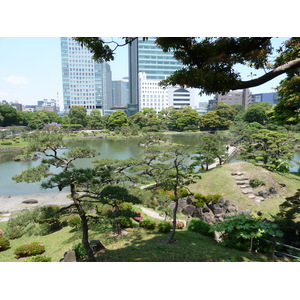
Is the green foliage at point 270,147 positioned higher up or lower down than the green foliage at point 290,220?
higher up

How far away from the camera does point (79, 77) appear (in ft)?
113

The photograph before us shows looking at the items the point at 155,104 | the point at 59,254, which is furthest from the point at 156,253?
the point at 155,104

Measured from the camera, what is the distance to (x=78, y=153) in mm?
3414

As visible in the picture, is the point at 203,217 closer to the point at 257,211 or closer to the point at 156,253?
the point at 257,211

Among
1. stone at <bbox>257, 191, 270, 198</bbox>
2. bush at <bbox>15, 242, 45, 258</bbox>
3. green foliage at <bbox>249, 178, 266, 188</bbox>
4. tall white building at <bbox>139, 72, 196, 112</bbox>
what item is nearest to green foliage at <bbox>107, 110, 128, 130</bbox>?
tall white building at <bbox>139, 72, 196, 112</bbox>

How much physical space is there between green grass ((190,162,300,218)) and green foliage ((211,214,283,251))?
10.1ft

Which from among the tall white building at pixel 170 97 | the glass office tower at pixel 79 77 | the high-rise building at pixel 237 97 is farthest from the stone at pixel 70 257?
the high-rise building at pixel 237 97

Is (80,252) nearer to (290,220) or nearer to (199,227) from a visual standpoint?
(199,227)

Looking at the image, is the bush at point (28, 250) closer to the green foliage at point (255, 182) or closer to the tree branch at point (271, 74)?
the tree branch at point (271, 74)

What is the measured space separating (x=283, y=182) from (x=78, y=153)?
8.25m

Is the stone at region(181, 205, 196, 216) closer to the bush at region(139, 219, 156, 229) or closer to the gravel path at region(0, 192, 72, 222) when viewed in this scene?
the bush at region(139, 219, 156, 229)

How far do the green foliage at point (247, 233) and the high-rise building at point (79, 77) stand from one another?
29.5 metres

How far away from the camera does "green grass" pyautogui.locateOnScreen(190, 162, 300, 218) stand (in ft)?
23.5

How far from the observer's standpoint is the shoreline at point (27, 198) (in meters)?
8.21
